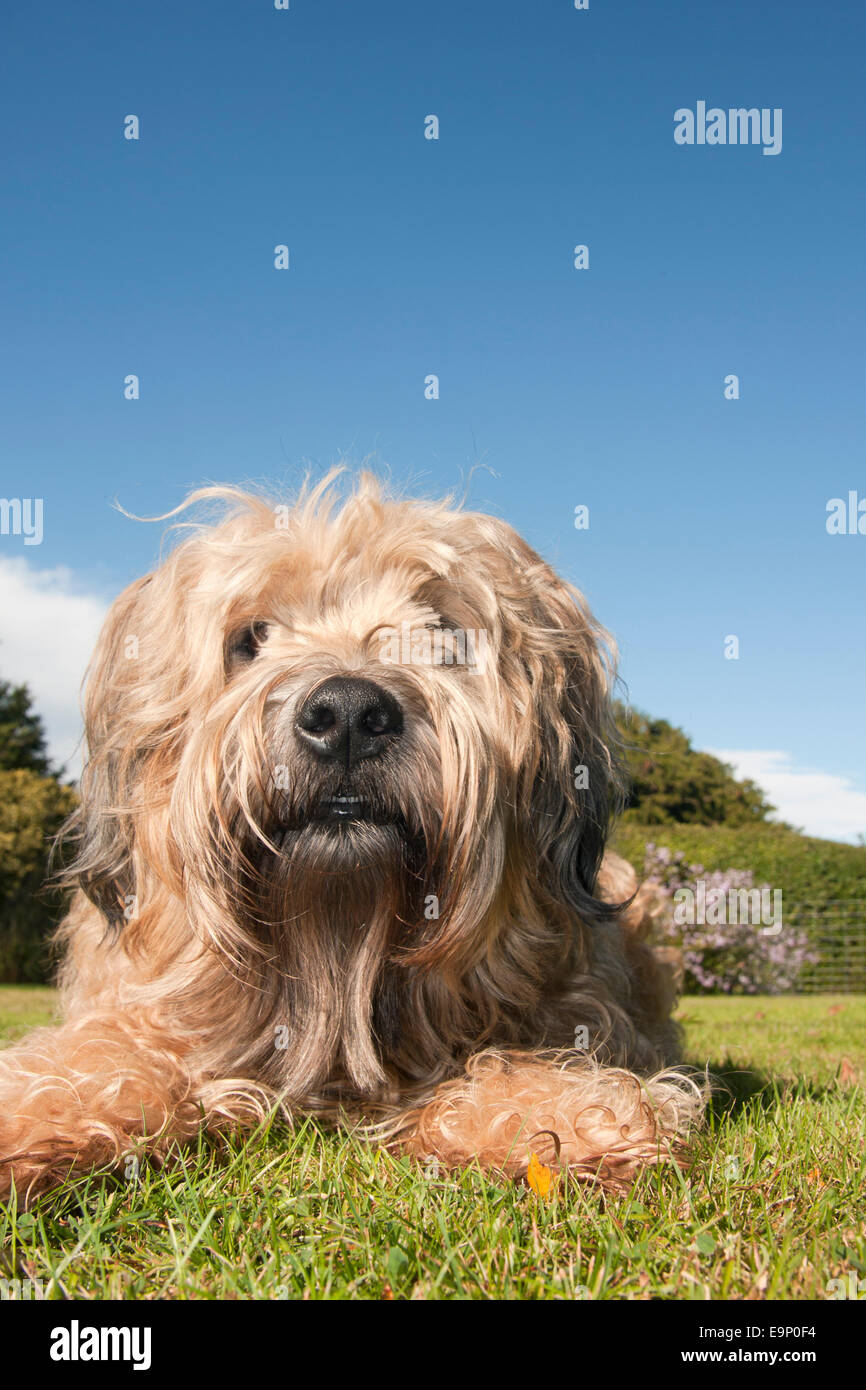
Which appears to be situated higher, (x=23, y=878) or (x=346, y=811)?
(x=346, y=811)

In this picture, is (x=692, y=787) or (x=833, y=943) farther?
(x=692, y=787)

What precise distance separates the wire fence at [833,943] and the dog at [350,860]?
51.8 ft

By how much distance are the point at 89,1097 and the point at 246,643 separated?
4.14 feet

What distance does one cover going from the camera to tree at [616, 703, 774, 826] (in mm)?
28625

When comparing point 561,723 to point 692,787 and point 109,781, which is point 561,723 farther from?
point 692,787

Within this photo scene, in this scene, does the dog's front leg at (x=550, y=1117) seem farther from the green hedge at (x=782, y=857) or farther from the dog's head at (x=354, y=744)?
the green hedge at (x=782, y=857)

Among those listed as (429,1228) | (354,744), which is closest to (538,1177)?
(429,1228)

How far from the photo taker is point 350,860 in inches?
104

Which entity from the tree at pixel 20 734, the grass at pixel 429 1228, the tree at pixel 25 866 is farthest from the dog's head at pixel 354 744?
the tree at pixel 20 734

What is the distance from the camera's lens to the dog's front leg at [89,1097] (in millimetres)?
2318

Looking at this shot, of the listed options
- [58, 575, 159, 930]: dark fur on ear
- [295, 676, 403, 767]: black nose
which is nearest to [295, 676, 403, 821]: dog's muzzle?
[295, 676, 403, 767]: black nose
